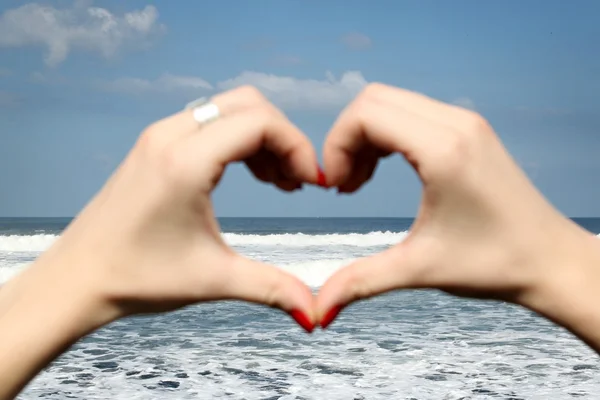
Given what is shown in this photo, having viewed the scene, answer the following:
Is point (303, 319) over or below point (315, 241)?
over

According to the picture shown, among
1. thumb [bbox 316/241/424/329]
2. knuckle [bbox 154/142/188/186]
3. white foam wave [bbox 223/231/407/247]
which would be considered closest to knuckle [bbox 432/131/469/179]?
thumb [bbox 316/241/424/329]

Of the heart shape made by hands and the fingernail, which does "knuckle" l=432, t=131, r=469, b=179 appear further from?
the fingernail

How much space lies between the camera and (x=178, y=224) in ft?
4.55

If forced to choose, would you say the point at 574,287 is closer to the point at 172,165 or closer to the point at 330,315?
the point at 330,315

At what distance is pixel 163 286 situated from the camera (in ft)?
4.80

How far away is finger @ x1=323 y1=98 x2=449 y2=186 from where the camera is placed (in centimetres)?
130

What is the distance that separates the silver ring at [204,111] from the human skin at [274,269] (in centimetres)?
2

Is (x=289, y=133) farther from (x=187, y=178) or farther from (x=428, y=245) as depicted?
(x=428, y=245)

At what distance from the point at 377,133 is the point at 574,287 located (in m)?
0.56

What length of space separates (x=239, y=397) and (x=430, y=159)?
484 centimetres

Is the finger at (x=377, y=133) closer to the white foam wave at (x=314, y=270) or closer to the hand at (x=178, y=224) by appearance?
the hand at (x=178, y=224)

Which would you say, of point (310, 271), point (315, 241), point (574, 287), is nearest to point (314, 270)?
point (310, 271)

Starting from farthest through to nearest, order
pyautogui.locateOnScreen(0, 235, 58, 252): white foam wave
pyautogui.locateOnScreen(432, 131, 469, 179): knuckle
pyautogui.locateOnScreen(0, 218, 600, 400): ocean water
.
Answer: pyautogui.locateOnScreen(0, 235, 58, 252): white foam wave, pyautogui.locateOnScreen(0, 218, 600, 400): ocean water, pyautogui.locateOnScreen(432, 131, 469, 179): knuckle

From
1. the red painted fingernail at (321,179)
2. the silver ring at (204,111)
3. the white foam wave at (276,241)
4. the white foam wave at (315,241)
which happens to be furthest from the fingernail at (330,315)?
the white foam wave at (315,241)
